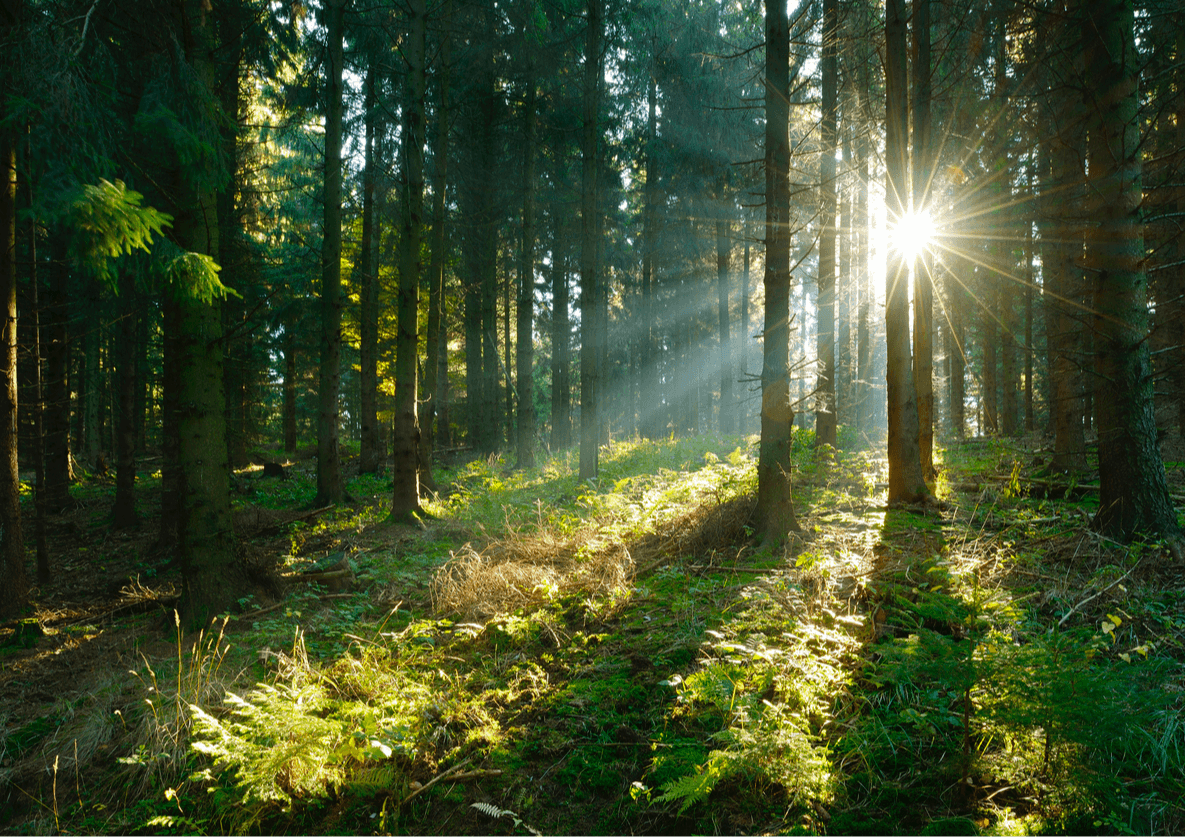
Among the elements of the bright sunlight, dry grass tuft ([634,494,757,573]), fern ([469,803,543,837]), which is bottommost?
fern ([469,803,543,837])

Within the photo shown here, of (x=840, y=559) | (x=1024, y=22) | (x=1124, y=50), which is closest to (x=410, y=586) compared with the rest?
(x=840, y=559)

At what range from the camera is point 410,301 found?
9.37 metres

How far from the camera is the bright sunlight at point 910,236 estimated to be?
7161mm

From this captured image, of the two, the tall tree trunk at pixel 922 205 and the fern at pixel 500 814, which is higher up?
the tall tree trunk at pixel 922 205

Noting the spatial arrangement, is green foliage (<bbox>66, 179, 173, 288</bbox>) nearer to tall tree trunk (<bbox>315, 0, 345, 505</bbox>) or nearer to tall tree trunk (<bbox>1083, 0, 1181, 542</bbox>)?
tall tree trunk (<bbox>315, 0, 345, 505</bbox>)

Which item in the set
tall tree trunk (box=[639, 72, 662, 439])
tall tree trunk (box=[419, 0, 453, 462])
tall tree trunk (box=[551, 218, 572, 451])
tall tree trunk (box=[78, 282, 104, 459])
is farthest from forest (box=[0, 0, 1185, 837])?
tall tree trunk (box=[639, 72, 662, 439])

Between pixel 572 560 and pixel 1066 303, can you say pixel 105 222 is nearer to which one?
pixel 572 560

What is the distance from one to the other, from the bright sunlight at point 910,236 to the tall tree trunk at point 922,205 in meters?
0.17

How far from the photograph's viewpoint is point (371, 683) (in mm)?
3619

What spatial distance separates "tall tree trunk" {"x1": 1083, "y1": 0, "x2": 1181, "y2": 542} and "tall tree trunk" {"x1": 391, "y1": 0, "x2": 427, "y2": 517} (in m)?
8.85

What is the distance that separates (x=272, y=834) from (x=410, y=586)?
11.7 feet

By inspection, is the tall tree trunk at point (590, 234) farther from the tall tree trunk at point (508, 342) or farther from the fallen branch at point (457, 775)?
the fallen branch at point (457, 775)

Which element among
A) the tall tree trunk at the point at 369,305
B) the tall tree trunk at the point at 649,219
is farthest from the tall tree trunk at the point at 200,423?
the tall tree trunk at the point at 649,219

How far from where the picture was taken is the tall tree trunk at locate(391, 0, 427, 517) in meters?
9.32
